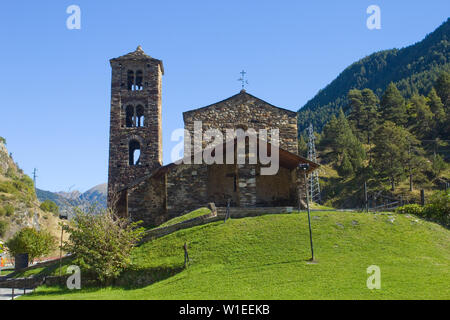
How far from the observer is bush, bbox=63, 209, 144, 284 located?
21359mm

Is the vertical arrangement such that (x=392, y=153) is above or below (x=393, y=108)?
below

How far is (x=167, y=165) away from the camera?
32.2m

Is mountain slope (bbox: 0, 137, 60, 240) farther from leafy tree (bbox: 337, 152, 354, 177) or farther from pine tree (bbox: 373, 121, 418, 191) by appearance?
pine tree (bbox: 373, 121, 418, 191)

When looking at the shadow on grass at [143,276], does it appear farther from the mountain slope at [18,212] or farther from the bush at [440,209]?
the mountain slope at [18,212]

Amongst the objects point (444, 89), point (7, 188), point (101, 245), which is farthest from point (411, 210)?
point (7, 188)

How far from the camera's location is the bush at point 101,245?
2136 cm

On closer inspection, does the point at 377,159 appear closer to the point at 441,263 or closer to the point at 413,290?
the point at 441,263

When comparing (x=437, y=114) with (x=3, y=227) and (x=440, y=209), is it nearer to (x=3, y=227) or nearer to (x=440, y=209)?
(x=440, y=209)

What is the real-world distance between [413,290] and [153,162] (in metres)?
26.3

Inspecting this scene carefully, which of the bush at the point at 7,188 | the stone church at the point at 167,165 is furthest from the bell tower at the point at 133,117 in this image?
the bush at the point at 7,188

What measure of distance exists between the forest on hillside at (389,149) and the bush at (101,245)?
130 ft

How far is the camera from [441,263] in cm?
1870

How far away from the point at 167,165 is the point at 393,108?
2112 inches
